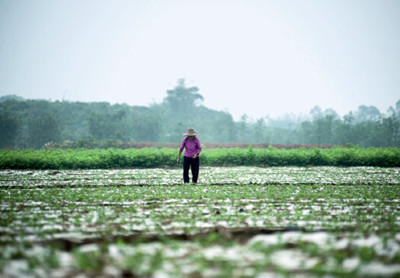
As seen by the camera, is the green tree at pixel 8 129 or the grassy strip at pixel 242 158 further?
the green tree at pixel 8 129

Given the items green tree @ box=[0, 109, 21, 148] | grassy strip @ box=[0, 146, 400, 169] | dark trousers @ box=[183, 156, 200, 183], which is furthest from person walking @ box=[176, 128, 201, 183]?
green tree @ box=[0, 109, 21, 148]

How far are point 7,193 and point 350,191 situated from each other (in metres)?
8.07

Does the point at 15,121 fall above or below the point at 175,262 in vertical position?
above

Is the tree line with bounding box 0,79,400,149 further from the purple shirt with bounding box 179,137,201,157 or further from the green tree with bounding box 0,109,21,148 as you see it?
the purple shirt with bounding box 179,137,201,157

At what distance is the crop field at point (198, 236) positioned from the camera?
278 cm

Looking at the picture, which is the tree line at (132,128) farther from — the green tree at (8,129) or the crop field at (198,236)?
the crop field at (198,236)

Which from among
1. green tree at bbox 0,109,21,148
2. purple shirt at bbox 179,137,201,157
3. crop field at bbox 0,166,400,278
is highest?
green tree at bbox 0,109,21,148

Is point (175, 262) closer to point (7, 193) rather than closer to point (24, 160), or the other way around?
point (7, 193)

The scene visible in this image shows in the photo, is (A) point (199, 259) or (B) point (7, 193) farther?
(B) point (7, 193)

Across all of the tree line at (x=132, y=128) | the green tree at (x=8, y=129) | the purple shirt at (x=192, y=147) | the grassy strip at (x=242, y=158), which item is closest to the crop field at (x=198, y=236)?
the purple shirt at (x=192, y=147)

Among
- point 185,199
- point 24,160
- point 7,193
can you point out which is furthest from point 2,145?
point 185,199

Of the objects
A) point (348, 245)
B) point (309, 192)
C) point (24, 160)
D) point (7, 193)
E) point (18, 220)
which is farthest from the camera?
point (24, 160)

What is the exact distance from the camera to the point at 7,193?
23.6ft

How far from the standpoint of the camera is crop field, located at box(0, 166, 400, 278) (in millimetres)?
2777
